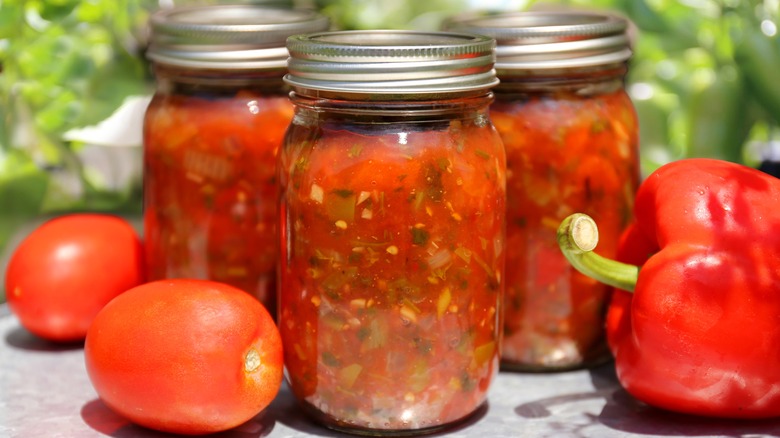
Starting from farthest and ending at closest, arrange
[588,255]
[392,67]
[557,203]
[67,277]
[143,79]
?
[143,79], [67,277], [557,203], [588,255], [392,67]

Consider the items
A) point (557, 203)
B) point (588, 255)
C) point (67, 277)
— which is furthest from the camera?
point (67, 277)

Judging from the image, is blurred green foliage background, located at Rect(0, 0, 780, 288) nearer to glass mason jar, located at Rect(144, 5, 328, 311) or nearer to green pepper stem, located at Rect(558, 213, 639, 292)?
glass mason jar, located at Rect(144, 5, 328, 311)

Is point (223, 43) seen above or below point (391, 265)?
above

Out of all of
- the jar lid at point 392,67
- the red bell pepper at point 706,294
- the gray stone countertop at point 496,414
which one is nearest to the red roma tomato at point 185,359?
the gray stone countertop at point 496,414

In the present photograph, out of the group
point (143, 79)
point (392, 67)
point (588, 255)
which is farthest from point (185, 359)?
point (143, 79)

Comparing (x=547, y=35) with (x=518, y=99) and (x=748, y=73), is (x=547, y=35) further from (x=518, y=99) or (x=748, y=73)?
(x=748, y=73)

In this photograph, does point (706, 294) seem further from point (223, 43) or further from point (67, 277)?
point (67, 277)
